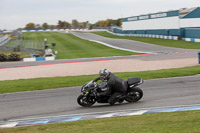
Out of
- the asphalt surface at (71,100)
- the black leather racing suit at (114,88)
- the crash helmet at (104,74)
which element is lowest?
the asphalt surface at (71,100)

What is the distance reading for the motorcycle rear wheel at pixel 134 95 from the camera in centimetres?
1095

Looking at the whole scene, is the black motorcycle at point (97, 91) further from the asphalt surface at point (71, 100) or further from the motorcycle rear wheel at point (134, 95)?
the asphalt surface at point (71, 100)

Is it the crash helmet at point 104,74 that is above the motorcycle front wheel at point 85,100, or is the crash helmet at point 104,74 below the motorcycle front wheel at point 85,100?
above

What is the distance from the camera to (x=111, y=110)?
10.1 meters

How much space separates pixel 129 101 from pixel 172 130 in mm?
4486

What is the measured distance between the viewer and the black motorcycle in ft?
34.9

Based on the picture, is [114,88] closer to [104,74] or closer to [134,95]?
[104,74]

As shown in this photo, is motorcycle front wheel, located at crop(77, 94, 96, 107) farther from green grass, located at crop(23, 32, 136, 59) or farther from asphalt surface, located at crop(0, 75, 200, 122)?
green grass, located at crop(23, 32, 136, 59)

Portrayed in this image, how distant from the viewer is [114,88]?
34.9 ft

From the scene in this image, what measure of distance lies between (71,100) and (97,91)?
6.12 ft

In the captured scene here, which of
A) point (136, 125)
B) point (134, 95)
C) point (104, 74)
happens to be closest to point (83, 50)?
point (134, 95)

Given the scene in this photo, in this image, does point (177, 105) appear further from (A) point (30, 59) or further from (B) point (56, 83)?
(A) point (30, 59)

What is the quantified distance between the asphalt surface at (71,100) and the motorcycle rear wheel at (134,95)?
0.70 ft

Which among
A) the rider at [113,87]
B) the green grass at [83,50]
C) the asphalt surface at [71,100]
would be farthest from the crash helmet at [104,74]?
the green grass at [83,50]
